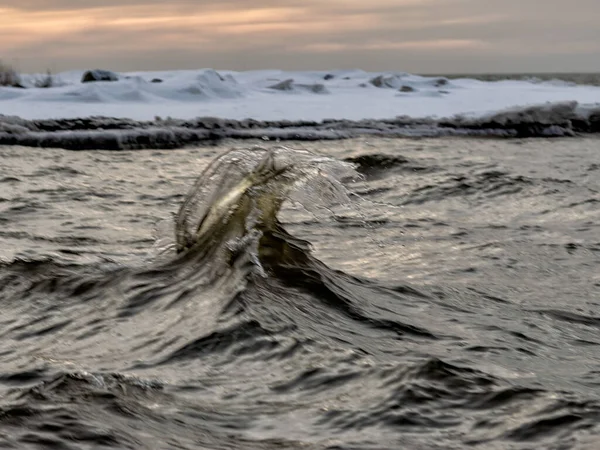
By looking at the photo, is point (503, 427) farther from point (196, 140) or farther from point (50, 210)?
point (196, 140)

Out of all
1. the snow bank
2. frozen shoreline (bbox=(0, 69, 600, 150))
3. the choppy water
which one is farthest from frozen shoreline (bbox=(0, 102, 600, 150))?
the choppy water

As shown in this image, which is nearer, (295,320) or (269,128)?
(295,320)

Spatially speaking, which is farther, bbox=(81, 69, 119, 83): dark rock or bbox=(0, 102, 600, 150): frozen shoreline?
bbox=(81, 69, 119, 83): dark rock

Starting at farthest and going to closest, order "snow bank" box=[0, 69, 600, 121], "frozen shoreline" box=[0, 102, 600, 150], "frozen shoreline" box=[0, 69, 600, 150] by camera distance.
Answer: "snow bank" box=[0, 69, 600, 121]
"frozen shoreline" box=[0, 69, 600, 150]
"frozen shoreline" box=[0, 102, 600, 150]

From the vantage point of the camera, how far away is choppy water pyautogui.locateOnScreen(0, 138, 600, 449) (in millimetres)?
2676

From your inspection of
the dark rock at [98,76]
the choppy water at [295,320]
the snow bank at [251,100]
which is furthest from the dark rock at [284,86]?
the choppy water at [295,320]

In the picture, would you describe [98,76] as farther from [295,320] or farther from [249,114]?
[295,320]

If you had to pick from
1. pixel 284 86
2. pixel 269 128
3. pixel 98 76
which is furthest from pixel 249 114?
pixel 98 76

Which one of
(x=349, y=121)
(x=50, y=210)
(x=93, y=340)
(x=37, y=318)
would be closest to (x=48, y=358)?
(x=93, y=340)

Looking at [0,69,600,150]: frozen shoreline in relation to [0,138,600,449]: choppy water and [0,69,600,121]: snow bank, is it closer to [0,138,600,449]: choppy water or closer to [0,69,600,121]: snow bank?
[0,69,600,121]: snow bank

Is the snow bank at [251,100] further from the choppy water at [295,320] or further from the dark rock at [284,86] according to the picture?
the choppy water at [295,320]

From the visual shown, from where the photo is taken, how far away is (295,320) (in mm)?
3807

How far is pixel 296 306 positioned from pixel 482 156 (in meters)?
8.15

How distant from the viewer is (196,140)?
13.7 metres
